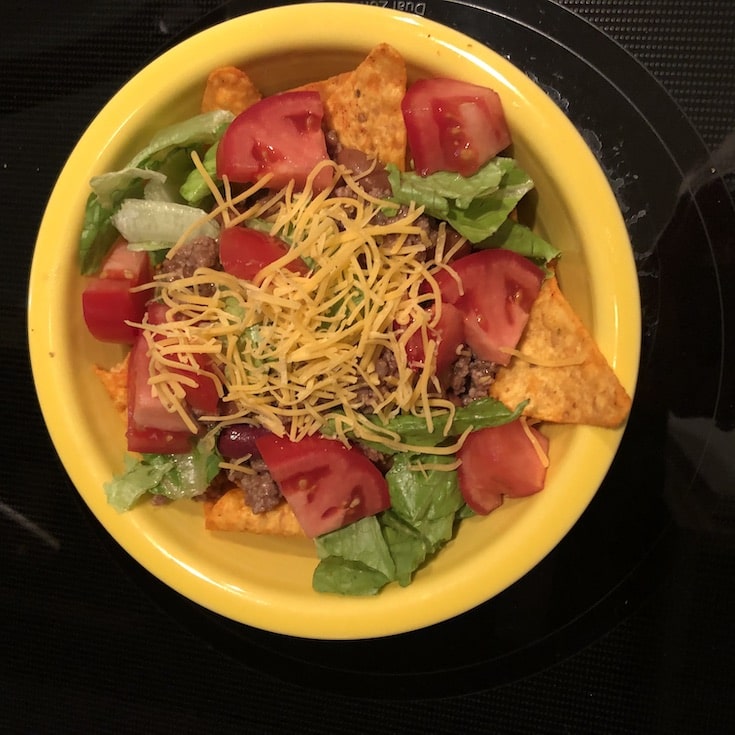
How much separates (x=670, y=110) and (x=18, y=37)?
64.1 inches

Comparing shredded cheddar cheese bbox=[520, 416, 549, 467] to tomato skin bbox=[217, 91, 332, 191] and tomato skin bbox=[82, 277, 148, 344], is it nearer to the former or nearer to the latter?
tomato skin bbox=[217, 91, 332, 191]

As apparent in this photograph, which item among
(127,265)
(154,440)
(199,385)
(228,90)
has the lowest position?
(154,440)

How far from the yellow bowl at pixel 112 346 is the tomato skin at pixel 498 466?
34mm

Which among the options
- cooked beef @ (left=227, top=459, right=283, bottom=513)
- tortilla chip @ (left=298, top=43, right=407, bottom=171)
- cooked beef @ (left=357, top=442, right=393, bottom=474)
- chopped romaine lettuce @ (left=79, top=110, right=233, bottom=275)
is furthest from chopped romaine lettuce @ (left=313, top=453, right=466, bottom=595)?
chopped romaine lettuce @ (left=79, top=110, right=233, bottom=275)

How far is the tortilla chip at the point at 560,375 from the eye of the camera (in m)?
1.24

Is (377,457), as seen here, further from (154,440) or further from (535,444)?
(154,440)

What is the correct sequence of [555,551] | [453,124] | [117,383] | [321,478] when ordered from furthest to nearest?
[555,551] < [117,383] < [321,478] < [453,124]

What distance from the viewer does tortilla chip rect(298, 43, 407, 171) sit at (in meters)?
1.33

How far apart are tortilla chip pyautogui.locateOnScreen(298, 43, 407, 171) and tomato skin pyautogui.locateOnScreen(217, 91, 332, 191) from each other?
0.18ft

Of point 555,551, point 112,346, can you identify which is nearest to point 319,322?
point 112,346

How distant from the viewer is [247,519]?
144 cm

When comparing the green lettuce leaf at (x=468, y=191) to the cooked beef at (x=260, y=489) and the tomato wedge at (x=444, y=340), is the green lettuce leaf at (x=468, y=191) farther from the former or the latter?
the cooked beef at (x=260, y=489)

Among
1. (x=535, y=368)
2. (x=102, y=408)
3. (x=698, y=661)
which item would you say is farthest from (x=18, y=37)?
(x=698, y=661)

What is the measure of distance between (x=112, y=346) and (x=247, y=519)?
0.49 metres
